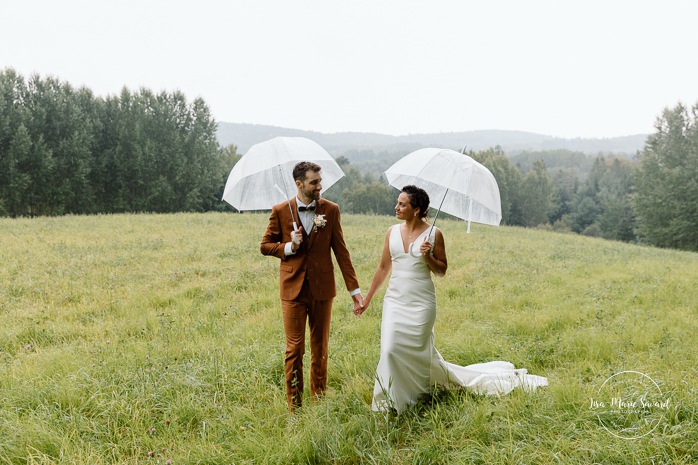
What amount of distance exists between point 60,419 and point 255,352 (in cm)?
263

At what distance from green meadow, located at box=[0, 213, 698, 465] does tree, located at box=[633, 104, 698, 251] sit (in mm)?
31908

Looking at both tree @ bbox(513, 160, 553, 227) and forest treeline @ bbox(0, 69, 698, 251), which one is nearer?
forest treeline @ bbox(0, 69, 698, 251)

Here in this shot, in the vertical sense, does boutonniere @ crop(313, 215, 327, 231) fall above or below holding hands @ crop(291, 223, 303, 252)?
above

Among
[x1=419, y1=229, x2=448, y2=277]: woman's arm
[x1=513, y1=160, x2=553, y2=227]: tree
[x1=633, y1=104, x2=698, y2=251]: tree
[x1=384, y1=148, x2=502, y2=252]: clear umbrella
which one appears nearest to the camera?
[x1=419, y1=229, x2=448, y2=277]: woman's arm

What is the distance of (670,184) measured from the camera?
4038 centimetres

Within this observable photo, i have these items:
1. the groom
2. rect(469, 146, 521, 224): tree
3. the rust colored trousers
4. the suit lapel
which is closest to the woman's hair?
the groom

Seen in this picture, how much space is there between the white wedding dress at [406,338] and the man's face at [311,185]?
3.38 ft

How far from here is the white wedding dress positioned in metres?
4.94

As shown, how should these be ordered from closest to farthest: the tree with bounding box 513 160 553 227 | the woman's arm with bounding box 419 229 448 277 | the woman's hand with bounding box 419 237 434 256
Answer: the woman's hand with bounding box 419 237 434 256, the woman's arm with bounding box 419 229 448 277, the tree with bounding box 513 160 553 227

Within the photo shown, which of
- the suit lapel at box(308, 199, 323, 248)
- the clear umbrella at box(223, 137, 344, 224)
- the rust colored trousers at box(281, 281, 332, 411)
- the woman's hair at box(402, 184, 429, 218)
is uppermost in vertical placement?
the clear umbrella at box(223, 137, 344, 224)

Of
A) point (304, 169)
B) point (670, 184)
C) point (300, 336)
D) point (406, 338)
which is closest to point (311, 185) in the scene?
point (304, 169)

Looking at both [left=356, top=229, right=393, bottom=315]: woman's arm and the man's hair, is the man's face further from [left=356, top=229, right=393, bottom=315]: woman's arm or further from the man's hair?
Result: [left=356, top=229, right=393, bottom=315]: woman's arm

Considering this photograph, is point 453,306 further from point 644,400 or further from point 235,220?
point 235,220

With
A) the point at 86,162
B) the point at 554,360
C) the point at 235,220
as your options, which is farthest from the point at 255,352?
the point at 86,162
